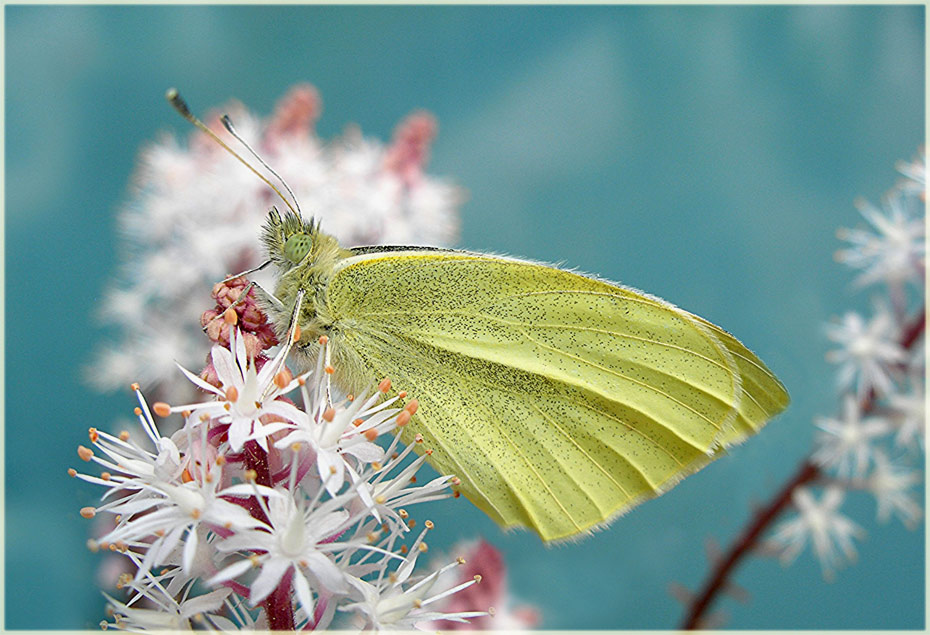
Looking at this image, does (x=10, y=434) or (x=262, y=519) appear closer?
(x=262, y=519)

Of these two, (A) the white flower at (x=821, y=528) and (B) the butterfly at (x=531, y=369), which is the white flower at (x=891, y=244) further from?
(B) the butterfly at (x=531, y=369)

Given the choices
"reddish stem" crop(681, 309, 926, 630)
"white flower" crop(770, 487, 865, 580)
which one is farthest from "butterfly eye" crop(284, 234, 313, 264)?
"white flower" crop(770, 487, 865, 580)

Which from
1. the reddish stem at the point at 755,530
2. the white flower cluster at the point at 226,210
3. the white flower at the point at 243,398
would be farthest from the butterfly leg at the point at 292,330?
the reddish stem at the point at 755,530

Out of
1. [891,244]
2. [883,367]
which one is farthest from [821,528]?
[891,244]

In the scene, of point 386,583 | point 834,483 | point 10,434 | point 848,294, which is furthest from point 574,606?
point 10,434

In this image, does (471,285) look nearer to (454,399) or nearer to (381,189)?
(454,399)

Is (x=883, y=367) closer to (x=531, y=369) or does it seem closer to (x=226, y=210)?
(x=531, y=369)

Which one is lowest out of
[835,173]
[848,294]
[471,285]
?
[471,285]

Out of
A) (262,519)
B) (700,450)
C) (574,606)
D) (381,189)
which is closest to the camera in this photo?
(262,519)

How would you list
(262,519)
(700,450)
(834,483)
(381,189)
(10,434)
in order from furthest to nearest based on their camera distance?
(10,434)
(381,189)
(834,483)
(700,450)
(262,519)
